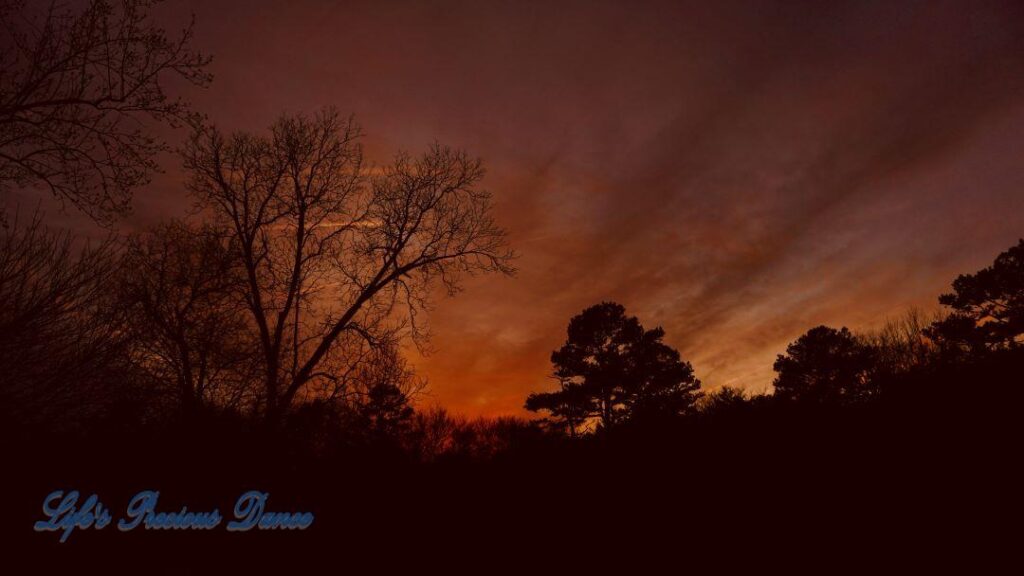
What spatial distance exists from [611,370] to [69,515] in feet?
78.3

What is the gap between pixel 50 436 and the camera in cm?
962

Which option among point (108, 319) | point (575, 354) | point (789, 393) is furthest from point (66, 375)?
point (575, 354)

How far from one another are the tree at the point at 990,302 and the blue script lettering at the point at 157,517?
31385 millimetres

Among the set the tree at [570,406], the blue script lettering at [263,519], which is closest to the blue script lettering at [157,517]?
the blue script lettering at [263,519]

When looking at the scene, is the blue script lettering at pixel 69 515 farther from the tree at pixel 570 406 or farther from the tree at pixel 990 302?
the tree at pixel 990 302

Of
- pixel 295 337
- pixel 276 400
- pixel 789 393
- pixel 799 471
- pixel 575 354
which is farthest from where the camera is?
pixel 575 354

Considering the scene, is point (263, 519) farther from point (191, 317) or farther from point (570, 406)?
point (570, 406)

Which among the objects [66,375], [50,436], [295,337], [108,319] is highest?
[295,337]

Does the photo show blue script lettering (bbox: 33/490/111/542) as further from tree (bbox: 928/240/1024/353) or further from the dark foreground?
tree (bbox: 928/240/1024/353)

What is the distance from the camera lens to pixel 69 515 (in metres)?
8.70

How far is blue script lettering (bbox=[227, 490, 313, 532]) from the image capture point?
9.26m

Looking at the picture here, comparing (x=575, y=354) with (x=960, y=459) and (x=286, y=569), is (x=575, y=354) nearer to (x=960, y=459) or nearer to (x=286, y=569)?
(x=286, y=569)

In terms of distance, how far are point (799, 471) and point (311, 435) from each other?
679 inches

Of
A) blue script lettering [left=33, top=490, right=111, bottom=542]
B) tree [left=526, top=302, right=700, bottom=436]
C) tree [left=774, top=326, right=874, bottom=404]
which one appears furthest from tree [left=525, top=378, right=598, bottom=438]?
blue script lettering [left=33, top=490, right=111, bottom=542]
